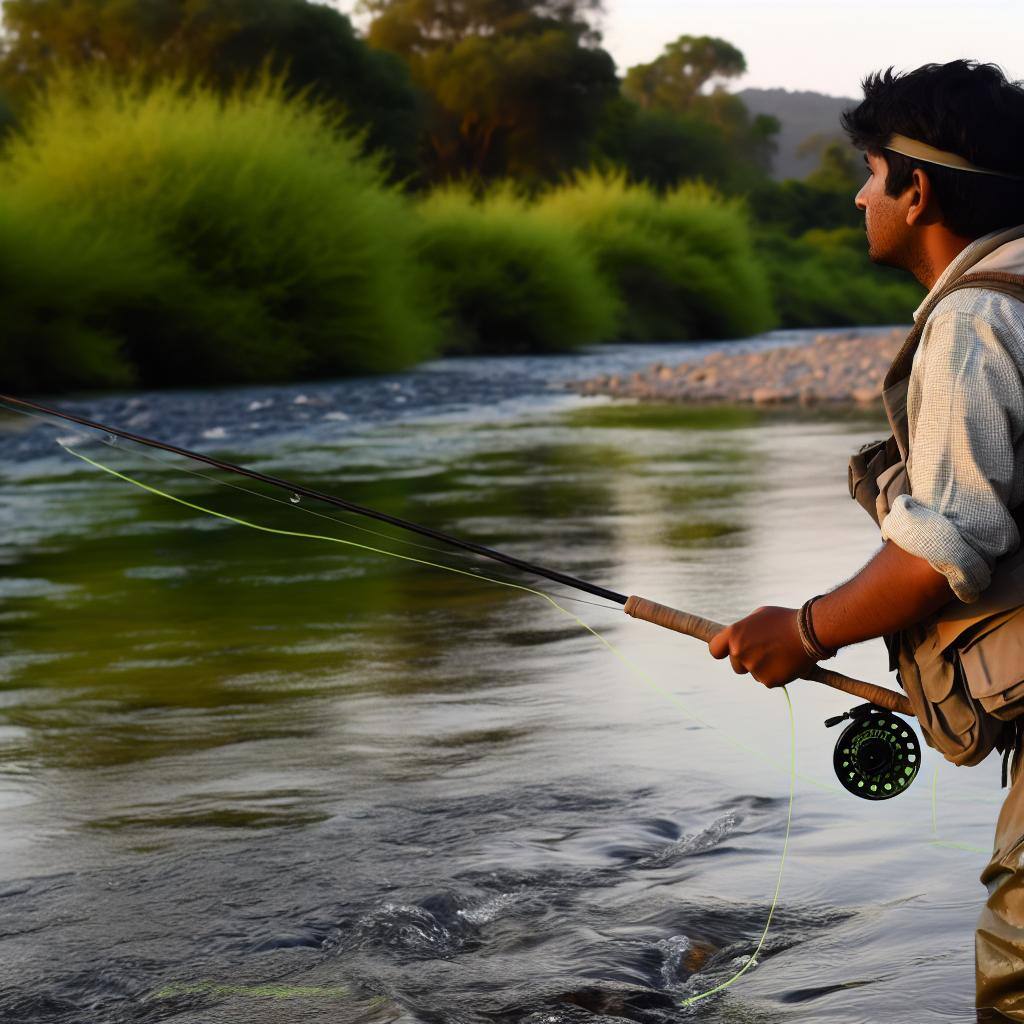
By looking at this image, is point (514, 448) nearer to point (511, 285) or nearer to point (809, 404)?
point (809, 404)

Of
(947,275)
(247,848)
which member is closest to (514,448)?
(247,848)

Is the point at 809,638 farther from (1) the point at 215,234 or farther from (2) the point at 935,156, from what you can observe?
(1) the point at 215,234

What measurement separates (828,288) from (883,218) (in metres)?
48.7

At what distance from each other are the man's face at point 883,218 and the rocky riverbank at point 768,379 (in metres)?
14.6

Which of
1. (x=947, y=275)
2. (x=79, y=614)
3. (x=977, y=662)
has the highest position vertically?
(x=947, y=275)

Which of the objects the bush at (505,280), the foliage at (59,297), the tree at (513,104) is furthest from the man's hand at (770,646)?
the tree at (513,104)

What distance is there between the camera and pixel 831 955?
123 inches

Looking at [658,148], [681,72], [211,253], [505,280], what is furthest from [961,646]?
[681,72]

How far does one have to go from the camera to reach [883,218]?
102 inches

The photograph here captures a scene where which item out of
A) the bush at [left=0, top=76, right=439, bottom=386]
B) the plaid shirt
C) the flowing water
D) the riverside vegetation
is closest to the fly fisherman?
the plaid shirt

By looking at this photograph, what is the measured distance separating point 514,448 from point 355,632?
7.20 meters

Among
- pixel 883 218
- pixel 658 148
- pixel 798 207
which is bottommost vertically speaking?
pixel 883 218

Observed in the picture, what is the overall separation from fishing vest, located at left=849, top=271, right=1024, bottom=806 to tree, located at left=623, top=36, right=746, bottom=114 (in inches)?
4009

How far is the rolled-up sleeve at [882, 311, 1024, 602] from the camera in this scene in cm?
232
